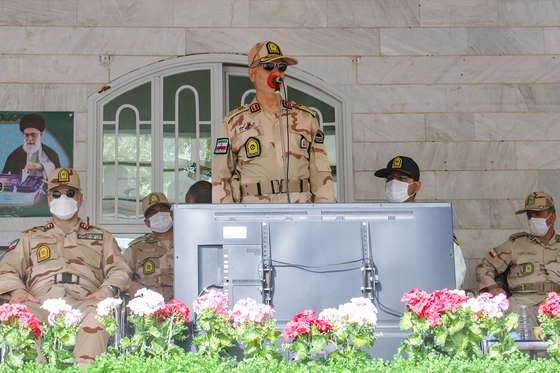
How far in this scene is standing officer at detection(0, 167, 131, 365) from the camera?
3779 millimetres

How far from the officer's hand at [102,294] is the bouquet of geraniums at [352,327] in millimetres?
1987

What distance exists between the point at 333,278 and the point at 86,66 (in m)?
3.85

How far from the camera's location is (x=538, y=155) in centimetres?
557

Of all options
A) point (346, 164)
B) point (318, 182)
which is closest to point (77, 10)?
point (346, 164)

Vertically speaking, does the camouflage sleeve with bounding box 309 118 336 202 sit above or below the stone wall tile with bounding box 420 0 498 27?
below

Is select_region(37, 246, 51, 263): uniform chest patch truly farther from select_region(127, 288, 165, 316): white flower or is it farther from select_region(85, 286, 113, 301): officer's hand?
select_region(127, 288, 165, 316): white flower

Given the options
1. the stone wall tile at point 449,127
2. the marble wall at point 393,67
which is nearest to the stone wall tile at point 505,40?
the marble wall at point 393,67

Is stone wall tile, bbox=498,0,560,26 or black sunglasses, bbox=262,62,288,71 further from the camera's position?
stone wall tile, bbox=498,0,560,26

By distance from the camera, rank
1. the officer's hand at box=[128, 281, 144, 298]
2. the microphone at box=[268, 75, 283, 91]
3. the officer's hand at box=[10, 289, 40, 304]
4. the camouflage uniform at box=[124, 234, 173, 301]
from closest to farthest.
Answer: the microphone at box=[268, 75, 283, 91] < the officer's hand at box=[10, 289, 40, 304] < the officer's hand at box=[128, 281, 144, 298] < the camouflage uniform at box=[124, 234, 173, 301]

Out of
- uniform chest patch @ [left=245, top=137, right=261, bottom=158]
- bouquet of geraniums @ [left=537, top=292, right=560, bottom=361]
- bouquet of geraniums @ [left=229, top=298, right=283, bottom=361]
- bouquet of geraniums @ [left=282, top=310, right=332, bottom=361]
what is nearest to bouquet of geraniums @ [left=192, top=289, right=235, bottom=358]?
bouquet of geraniums @ [left=229, top=298, right=283, bottom=361]

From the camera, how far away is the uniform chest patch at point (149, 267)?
4.63m

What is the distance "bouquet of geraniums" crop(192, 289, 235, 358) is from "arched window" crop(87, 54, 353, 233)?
3333mm

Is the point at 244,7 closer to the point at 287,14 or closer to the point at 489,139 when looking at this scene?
the point at 287,14

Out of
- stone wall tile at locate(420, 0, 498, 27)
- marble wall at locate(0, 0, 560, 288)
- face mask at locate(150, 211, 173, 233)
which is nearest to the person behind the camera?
face mask at locate(150, 211, 173, 233)
